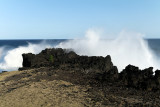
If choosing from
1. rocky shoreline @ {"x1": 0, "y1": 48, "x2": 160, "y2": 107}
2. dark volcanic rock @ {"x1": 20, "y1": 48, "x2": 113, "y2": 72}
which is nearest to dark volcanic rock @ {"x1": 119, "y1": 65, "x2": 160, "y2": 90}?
rocky shoreline @ {"x1": 0, "y1": 48, "x2": 160, "y2": 107}

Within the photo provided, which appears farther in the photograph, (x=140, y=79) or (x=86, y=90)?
(x=140, y=79)

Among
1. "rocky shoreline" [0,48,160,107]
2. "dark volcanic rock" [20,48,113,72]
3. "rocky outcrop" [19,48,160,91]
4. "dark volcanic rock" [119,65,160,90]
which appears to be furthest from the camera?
"dark volcanic rock" [20,48,113,72]

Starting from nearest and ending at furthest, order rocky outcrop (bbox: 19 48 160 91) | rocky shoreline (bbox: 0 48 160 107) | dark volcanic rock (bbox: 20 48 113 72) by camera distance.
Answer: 1. rocky shoreline (bbox: 0 48 160 107)
2. rocky outcrop (bbox: 19 48 160 91)
3. dark volcanic rock (bbox: 20 48 113 72)

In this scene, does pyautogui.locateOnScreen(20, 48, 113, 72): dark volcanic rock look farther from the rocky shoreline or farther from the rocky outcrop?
the rocky shoreline

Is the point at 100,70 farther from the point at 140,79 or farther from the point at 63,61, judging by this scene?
the point at 140,79

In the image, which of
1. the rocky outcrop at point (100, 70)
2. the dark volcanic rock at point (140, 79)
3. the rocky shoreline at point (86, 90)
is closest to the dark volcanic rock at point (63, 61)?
the rocky outcrop at point (100, 70)

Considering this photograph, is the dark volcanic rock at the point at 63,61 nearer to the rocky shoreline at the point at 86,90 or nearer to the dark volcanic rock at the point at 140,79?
the rocky shoreline at the point at 86,90

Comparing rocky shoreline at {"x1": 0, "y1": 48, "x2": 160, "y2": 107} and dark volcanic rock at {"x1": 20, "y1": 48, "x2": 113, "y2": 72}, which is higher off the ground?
dark volcanic rock at {"x1": 20, "y1": 48, "x2": 113, "y2": 72}

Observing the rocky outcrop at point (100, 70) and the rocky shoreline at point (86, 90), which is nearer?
the rocky shoreline at point (86, 90)

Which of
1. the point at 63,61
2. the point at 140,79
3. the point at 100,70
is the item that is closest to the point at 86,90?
the point at 140,79

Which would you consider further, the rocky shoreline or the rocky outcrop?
the rocky outcrop

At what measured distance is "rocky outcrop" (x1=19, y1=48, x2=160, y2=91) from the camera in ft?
27.5

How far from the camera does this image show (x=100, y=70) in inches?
Result: 486

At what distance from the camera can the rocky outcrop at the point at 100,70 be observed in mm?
8367
